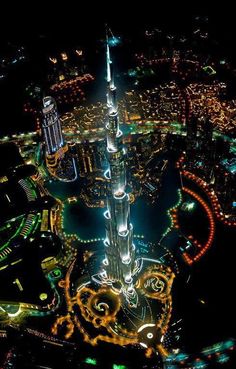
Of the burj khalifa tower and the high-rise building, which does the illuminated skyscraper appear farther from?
the burj khalifa tower

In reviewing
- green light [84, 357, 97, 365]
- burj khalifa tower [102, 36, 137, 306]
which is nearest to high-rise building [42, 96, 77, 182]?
burj khalifa tower [102, 36, 137, 306]

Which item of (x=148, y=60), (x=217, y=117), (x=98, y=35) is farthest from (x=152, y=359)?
(x=98, y=35)

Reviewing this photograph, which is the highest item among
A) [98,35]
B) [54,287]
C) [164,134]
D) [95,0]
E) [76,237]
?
[95,0]

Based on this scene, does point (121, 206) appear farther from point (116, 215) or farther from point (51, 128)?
point (51, 128)

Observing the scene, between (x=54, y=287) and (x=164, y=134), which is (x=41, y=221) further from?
(x=164, y=134)

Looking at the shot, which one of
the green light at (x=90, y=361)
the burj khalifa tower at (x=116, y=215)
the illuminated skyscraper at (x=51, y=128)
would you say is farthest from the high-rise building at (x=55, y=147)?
the green light at (x=90, y=361)

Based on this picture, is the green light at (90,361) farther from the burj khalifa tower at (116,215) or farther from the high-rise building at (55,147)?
the high-rise building at (55,147)
